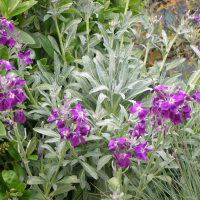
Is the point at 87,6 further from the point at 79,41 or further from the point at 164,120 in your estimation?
the point at 164,120

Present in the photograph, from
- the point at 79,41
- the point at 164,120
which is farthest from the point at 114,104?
the point at 79,41

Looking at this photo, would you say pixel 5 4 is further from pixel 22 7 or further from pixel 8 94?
pixel 8 94

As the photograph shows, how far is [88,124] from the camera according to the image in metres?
1.64

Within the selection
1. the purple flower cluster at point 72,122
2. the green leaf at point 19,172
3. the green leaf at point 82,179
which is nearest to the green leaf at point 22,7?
the purple flower cluster at point 72,122

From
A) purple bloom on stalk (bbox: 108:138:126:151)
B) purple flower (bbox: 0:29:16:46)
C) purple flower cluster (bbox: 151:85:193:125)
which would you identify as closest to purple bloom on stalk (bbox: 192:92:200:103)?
purple flower cluster (bbox: 151:85:193:125)

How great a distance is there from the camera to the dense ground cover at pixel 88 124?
1.24 meters

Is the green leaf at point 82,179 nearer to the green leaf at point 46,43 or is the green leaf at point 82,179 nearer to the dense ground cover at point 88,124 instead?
the dense ground cover at point 88,124

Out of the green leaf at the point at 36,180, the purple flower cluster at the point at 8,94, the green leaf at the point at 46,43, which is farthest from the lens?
the green leaf at the point at 46,43

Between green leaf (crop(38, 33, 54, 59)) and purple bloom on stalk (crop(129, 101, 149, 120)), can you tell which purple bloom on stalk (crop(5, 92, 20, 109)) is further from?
green leaf (crop(38, 33, 54, 59))

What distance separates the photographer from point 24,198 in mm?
1522

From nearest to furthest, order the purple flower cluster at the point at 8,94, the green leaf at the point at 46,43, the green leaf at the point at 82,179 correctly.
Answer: the purple flower cluster at the point at 8,94
the green leaf at the point at 82,179
the green leaf at the point at 46,43

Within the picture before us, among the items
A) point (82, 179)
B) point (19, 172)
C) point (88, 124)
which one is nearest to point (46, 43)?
point (88, 124)

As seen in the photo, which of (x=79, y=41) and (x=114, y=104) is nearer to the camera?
(x=114, y=104)

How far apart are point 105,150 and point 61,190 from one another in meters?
0.40
